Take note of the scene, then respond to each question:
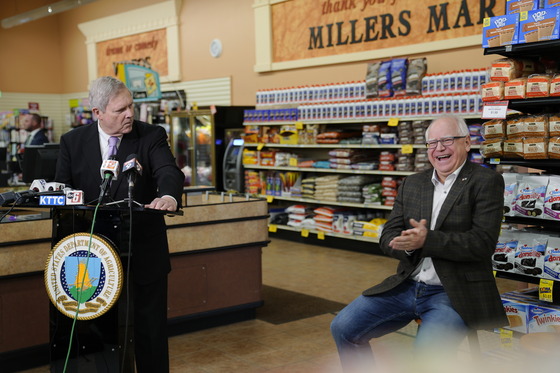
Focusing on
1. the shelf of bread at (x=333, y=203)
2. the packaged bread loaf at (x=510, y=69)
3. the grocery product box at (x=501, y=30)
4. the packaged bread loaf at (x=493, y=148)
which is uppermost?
the grocery product box at (x=501, y=30)

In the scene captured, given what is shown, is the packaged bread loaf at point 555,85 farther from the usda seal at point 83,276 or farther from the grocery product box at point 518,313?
the usda seal at point 83,276

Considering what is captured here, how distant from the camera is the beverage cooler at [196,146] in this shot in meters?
A: 10.9

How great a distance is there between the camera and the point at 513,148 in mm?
4062

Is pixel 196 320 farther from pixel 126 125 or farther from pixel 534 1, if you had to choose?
pixel 534 1

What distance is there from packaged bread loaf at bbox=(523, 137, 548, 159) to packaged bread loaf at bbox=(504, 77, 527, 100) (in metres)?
0.26

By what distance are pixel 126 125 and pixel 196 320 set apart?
2.51 m

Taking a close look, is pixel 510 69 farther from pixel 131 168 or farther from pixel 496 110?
pixel 131 168

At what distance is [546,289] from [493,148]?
0.91 metres

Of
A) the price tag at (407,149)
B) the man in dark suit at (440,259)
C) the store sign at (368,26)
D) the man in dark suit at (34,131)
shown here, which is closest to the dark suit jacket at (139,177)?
the man in dark suit at (440,259)

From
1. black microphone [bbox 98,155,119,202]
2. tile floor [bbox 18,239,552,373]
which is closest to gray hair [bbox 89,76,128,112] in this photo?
black microphone [bbox 98,155,119,202]

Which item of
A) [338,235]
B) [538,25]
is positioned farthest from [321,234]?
[538,25]

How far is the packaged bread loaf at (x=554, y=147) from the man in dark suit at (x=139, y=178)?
87.1 inches

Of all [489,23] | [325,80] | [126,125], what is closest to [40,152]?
[126,125]

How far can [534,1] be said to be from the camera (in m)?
3.98
